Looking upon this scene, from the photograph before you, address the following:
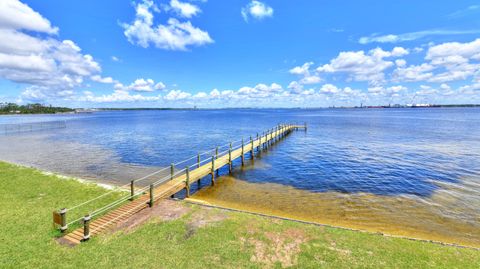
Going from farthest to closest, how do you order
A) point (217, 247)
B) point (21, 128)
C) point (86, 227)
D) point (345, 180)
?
point (21, 128) < point (345, 180) < point (86, 227) < point (217, 247)

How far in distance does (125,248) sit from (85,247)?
4.84ft

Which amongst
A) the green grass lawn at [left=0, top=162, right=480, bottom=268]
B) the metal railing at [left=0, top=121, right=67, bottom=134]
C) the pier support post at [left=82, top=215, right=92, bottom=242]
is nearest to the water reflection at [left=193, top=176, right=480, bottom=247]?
the green grass lawn at [left=0, top=162, right=480, bottom=268]

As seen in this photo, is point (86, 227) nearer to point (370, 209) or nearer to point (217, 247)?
point (217, 247)

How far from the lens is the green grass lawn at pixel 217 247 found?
7848 mm

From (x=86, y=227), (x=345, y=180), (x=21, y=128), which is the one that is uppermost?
(x=21, y=128)

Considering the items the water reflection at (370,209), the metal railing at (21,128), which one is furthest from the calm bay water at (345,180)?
the metal railing at (21,128)

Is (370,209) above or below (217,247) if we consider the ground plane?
below

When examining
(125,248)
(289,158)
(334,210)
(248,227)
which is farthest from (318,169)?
(125,248)

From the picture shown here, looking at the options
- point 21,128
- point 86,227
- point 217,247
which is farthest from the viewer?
point 21,128

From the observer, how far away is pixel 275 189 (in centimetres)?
1816

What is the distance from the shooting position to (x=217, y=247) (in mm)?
8719

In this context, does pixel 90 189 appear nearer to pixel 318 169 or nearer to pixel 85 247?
pixel 85 247

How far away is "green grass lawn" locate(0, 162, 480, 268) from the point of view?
7.85 metres

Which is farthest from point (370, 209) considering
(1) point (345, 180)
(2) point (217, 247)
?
(2) point (217, 247)
